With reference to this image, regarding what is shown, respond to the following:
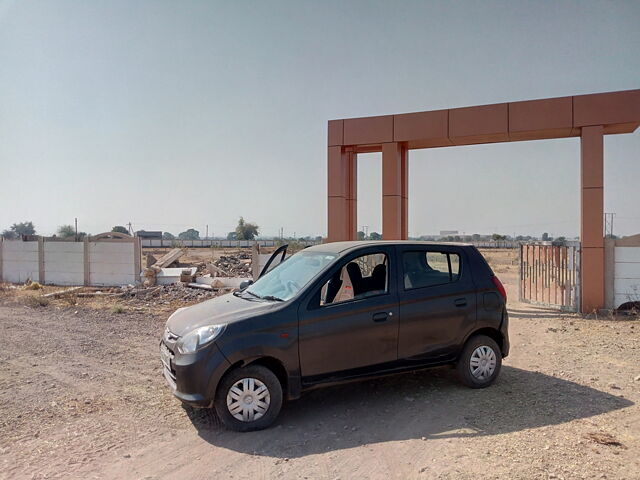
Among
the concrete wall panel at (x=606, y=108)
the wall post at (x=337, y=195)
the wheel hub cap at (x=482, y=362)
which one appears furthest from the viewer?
the wall post at (x=337, y=195)

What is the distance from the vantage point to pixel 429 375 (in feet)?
21.7

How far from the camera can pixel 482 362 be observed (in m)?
5.98

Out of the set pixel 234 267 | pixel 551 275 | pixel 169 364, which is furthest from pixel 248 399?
pixel 234 267

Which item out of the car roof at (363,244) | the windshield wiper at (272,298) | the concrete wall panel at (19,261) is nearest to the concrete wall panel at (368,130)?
the car roof at (363,244)

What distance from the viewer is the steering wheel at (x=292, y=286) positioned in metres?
5.22

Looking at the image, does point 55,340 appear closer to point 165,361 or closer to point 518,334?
point 165,361

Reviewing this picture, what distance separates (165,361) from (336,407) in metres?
1.97

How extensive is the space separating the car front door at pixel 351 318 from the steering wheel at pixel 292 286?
24 centimetres

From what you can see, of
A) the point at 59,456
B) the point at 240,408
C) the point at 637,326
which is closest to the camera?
the point at 59,456

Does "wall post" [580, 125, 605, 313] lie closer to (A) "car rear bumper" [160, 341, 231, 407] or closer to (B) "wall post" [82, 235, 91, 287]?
(A) "car rear bumper" [160, 341, 231, 407]

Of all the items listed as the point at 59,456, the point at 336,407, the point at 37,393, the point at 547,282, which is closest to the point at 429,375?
the point at 336,407

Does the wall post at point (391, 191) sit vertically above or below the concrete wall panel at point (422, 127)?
below

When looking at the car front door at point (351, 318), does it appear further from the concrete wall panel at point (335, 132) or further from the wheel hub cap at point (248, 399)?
the concrete wall panel at point (335, 132)

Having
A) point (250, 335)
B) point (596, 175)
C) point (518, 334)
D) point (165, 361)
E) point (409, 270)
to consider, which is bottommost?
point (518, 334)
